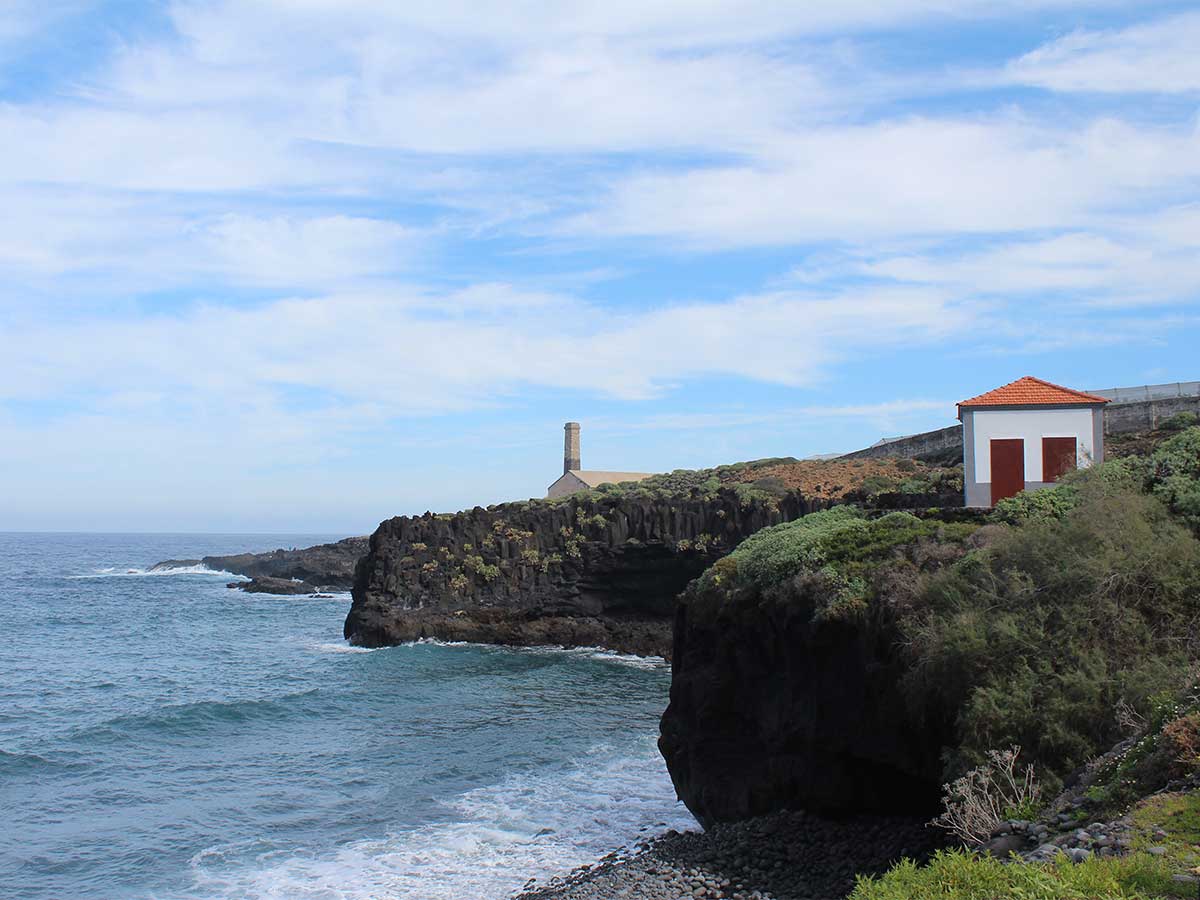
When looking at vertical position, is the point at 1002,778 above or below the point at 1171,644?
below

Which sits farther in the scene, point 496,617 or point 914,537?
point 496,617

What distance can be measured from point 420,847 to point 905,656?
32.5ft

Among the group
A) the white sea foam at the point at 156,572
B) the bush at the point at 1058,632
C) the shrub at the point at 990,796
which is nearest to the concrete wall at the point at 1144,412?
the bush at the point at 1058,632

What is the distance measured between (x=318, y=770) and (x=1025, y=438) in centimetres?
1904

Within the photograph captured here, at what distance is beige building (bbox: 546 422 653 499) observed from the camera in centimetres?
→ 8481

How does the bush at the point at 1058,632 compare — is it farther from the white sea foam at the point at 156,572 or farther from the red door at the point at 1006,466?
the white sea foam at the point at 156,572

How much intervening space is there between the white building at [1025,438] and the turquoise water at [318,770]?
10.6m

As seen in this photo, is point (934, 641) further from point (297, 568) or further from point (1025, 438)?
point (297, 568)

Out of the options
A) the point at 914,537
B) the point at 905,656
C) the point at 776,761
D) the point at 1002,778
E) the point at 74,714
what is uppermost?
the point at 914,537

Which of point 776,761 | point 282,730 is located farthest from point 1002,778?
point 282,730

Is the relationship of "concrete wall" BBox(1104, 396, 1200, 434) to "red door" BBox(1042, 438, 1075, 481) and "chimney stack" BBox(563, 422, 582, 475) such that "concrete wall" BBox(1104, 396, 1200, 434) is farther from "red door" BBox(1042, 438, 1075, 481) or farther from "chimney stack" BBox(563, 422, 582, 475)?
"chimney stack" BBox(563, 422, 582, 475)

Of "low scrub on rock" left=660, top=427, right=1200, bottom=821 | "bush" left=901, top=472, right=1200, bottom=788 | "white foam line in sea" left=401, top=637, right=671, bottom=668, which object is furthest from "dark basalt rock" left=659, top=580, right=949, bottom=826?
"white foam line in sea" left=401, top=637, right=671, bottom=668

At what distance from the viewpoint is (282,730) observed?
30.1 m

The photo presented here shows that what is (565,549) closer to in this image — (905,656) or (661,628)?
(661,628)
